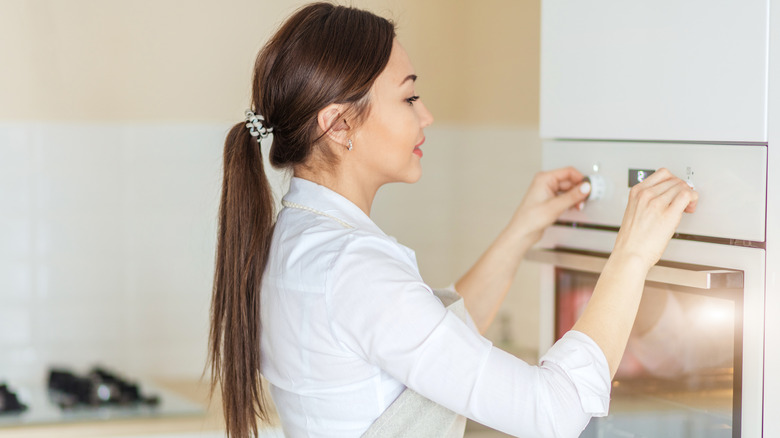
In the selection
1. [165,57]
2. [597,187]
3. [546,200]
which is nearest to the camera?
[597,187]

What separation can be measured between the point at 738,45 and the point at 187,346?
1.82m

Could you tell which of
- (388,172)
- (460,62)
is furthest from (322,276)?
(460,62)

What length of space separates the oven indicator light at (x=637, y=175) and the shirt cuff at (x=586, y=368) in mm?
302

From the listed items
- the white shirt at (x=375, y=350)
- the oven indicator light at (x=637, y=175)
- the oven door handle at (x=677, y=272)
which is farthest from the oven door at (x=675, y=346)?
the white shirt at (x=375, y=350)

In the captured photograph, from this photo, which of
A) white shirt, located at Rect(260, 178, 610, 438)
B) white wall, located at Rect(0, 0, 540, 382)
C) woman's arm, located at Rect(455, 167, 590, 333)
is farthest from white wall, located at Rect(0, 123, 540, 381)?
white shirt, located at Rect(260, 178, 610, 438)

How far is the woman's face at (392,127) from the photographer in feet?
3.59

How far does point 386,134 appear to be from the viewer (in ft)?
3.62

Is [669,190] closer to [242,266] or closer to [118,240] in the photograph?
[242,266]

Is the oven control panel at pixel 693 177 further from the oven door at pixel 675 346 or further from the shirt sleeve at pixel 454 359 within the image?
the shirt sleeve at pixel 454 359

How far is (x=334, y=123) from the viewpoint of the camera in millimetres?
Result: 1088

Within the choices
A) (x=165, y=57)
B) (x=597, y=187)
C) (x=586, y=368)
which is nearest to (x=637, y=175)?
(x=597, y=187)

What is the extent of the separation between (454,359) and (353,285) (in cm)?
14

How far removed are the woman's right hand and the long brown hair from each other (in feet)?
1.18

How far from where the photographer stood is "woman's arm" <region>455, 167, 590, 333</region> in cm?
135
